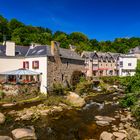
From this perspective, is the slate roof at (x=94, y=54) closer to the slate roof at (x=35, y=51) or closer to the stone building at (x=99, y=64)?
the stone building at (x=99, y=64)

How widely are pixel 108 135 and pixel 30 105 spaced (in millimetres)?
14968

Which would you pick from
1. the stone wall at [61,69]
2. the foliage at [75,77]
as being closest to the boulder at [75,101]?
the stone wall at [61,69]

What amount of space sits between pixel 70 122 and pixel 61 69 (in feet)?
63.0

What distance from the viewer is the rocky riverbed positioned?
65.3 feet

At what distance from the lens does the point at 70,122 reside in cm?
2433

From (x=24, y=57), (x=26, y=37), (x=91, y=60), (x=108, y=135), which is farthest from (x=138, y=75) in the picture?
(x=26, y=37)

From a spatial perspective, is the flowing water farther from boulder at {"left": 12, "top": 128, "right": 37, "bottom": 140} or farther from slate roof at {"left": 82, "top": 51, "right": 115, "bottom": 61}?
slate roof at {"left": 82, "top": 51, "right": 115, "bottom": 61}

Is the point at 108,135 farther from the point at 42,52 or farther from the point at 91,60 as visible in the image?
the point at 91,60

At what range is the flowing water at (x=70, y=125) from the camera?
20281 millimetres

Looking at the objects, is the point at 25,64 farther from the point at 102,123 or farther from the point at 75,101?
the point at 102,123

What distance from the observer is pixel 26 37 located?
9544cm

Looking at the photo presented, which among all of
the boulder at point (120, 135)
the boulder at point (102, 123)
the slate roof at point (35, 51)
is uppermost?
the slate roof at point (35, 51)

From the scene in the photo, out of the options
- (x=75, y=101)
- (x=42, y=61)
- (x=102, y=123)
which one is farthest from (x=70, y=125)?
(x=42, y=61)

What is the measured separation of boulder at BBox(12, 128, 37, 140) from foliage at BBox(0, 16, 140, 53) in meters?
67.8
